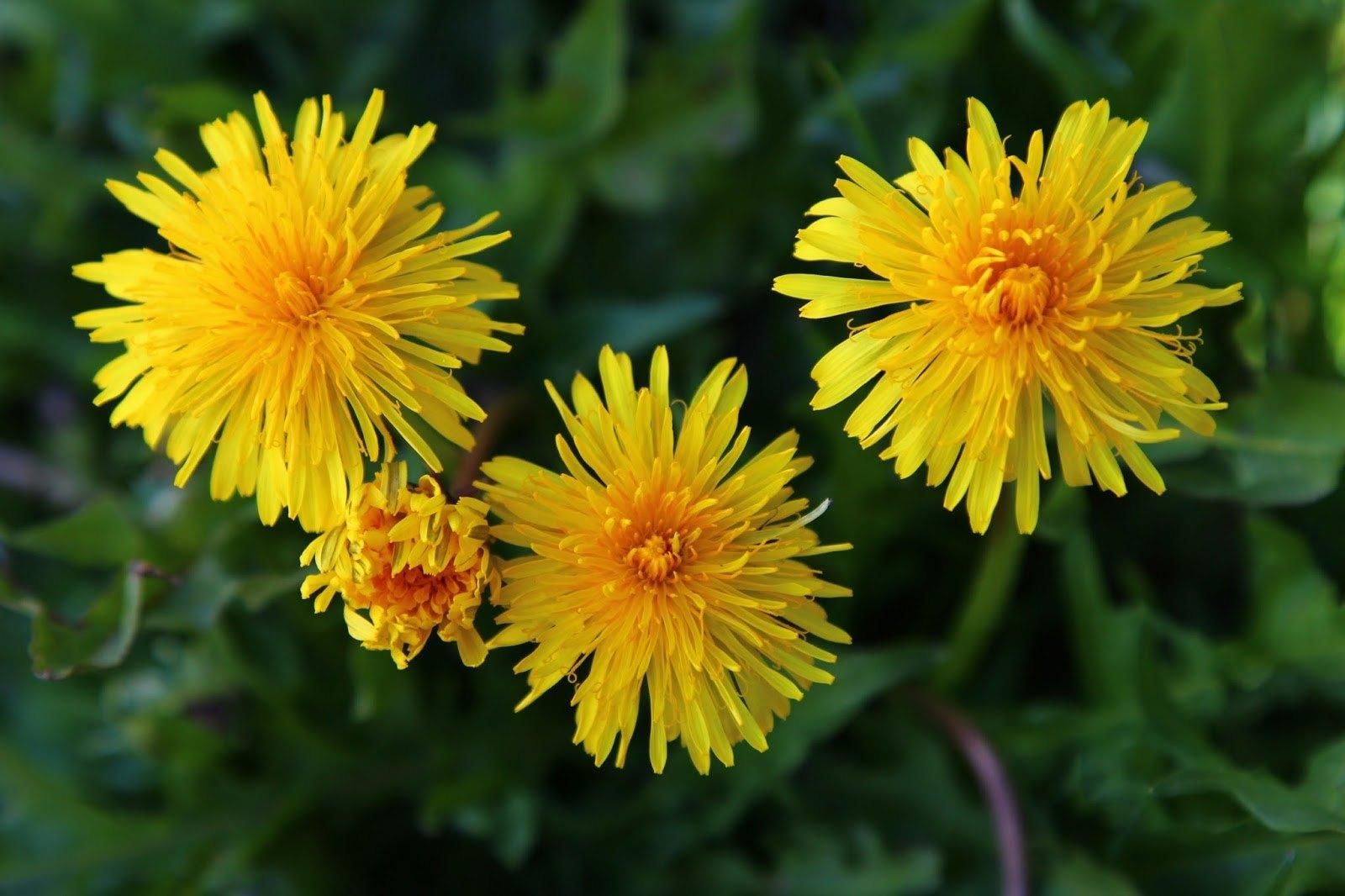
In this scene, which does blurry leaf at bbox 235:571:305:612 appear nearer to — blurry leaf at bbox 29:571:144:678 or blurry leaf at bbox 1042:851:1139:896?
→ blurry leaf at bbox 29:571:144:678

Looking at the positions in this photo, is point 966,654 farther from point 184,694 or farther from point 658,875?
point 184,694

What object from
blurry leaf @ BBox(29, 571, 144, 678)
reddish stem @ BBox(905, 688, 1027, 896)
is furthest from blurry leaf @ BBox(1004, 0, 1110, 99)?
blurry leaf @ BBox(29, 571, 144, 678)

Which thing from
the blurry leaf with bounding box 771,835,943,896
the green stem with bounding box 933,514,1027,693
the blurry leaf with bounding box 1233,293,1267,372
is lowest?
the blurry leaf with bounding box 771,835,943,896

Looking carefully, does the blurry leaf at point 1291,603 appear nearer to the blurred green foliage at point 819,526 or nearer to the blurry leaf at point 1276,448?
the blurred green foliage at point 819,526

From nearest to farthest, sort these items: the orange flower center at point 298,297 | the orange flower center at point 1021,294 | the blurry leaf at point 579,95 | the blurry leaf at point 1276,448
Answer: the orange flower center at point 1021,294
the orange flower center at point 298,297
the blurry leaf at point 1276,448
the blurry leaf at point 579,95

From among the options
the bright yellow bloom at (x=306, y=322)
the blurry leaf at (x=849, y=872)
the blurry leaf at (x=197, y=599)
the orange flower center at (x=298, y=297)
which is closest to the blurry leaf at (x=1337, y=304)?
the blurry leaf at (x=849, y=872)

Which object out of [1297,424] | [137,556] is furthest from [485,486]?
[1297,424]
